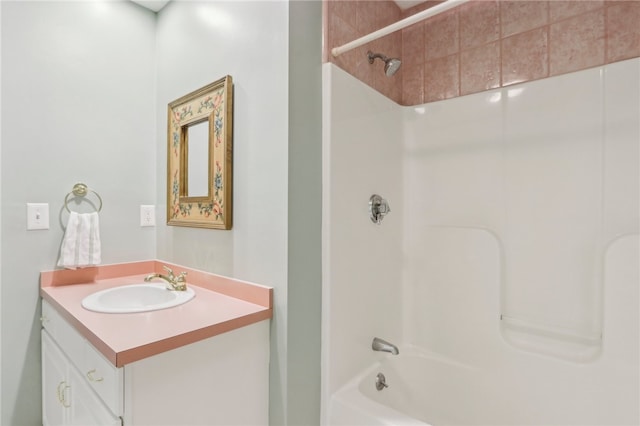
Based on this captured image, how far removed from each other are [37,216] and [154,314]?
89cm

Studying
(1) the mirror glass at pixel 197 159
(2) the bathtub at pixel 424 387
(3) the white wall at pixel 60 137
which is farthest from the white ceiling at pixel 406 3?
(2) the bathtub at pixel 424 387

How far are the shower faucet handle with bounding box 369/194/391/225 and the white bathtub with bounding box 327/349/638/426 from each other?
704 millimetres

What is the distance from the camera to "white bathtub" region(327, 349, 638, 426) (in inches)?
50.9

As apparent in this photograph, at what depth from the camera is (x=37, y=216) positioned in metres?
1.55

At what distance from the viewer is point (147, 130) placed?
194 cm

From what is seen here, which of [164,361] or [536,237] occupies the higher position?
[536,237]

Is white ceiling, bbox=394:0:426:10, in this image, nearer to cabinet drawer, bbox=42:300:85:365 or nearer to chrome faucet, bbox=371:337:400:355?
chrome faucet, bbox=371:337:400:355

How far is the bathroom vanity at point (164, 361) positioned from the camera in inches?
36.7

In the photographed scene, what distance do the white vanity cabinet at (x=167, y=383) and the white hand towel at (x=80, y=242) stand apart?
268mm

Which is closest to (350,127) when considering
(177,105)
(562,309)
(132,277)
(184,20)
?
(177,105)

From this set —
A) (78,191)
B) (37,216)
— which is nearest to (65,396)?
(37,216)

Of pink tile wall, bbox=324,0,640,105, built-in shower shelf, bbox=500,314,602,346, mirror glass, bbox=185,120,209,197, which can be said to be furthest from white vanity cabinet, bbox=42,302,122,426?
built-in shower shelf, bbox=500,314,602,346

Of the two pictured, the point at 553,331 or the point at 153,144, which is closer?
the point at 553,331

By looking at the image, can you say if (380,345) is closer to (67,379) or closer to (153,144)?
(67,379)
